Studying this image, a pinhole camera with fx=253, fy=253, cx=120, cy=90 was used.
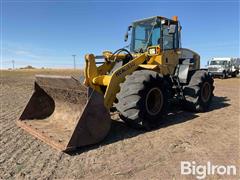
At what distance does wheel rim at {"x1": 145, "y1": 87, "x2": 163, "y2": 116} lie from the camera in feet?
19.3

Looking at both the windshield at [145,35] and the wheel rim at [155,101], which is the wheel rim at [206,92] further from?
the wheel rim at [155,101]

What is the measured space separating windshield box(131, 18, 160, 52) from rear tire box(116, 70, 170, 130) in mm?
1733

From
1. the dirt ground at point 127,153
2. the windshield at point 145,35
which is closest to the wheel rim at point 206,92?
the dirt ground at point 127,153

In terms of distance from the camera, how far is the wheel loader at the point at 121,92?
4.65 metres

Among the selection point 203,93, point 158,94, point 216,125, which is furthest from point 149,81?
point 203,93

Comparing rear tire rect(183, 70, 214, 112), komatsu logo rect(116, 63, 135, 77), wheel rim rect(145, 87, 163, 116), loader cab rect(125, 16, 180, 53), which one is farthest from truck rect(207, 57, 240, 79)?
komatsu logo rect(116, 63, 135, 77)

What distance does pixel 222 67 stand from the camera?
27.2 metres

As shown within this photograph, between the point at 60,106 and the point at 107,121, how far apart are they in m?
1.68

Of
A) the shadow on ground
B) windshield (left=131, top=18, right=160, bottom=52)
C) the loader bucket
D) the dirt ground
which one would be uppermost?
windshield (left=131, top=18, right=160, bottom=52)

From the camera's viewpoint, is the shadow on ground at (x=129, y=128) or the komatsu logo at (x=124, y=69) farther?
the komatsu logo at (x=124, y=69)

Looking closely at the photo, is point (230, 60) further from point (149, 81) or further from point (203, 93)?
point (149, 81)

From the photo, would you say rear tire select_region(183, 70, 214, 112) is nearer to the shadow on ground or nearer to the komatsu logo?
the shadow on ground

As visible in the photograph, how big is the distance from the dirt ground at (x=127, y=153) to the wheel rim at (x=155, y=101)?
45 centimetres

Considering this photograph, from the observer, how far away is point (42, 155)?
4.25 m
